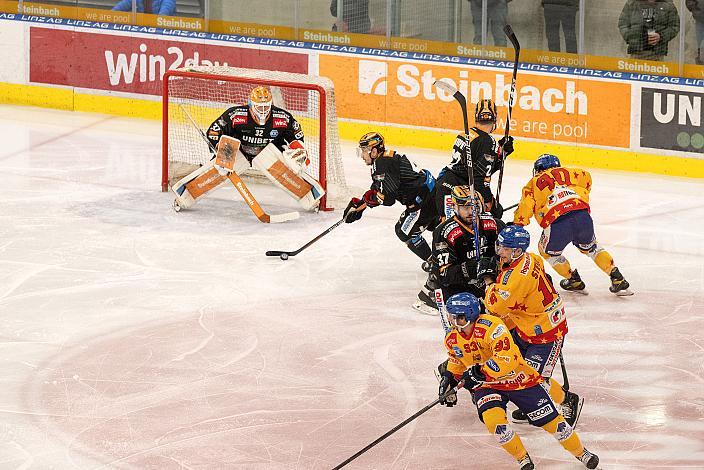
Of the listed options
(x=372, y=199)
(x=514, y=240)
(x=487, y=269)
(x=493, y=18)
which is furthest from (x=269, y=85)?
(x=514, y=240)

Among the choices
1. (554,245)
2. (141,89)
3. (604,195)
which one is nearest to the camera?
(554,245)

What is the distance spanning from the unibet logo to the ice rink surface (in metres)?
1.61

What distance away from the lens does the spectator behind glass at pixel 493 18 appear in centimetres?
1171

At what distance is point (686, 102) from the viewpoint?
10969 mm

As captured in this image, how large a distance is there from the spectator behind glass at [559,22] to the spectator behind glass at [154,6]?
367cm

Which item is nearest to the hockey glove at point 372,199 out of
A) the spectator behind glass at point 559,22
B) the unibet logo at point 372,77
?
the spectator behind glass at point 559,22

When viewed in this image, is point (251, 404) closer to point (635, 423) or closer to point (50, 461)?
point (50, 461)

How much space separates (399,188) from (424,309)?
28.9 inches

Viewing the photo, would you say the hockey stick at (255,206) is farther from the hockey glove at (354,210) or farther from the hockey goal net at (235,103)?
the hockey glove at (354,210)

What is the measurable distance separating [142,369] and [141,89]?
22.3ft

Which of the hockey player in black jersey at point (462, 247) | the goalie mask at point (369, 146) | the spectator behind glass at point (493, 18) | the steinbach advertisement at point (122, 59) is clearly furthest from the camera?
the steinbach advertisement at point (122, 59)

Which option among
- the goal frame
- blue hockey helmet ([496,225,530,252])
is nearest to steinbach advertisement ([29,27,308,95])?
the goal frame

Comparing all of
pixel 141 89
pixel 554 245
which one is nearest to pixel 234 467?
pixel 554 245

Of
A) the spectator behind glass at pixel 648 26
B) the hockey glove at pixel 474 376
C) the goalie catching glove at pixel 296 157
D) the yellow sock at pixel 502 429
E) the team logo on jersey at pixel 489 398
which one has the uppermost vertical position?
the spectator behind glass at pixel 648 26
